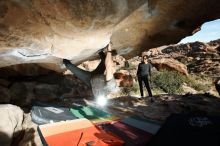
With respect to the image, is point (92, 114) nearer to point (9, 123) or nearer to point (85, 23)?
point (9, 123)

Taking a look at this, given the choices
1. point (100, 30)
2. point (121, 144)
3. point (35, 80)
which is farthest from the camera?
point (35, 80)

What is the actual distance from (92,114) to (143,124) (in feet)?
5.20

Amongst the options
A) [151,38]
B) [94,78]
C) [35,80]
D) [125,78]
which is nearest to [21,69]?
[35,80]

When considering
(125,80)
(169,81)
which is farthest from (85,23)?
(169,81)

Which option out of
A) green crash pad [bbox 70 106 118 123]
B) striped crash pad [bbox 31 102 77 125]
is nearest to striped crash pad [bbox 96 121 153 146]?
green crash pad [bbox 70 106 118 123]

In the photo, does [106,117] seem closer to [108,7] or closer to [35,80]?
[108,7]

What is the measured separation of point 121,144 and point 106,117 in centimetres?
213

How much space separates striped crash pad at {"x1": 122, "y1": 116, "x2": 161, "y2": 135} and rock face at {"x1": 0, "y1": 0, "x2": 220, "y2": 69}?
2.27 m

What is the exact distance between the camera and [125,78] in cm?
1541

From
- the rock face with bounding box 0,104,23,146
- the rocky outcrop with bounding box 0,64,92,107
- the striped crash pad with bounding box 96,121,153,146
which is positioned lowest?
the striped crash pad with bounding box 96,121,153,146

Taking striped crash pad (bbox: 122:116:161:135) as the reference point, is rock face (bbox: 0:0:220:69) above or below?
above

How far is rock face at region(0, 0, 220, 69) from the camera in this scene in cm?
418

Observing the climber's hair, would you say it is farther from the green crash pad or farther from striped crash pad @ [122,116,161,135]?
striped crash pad @ [122,116,161,135]

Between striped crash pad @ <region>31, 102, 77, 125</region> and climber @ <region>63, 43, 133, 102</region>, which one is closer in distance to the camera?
striped crash pad @ <region>31, 102, 77, 125</region>
